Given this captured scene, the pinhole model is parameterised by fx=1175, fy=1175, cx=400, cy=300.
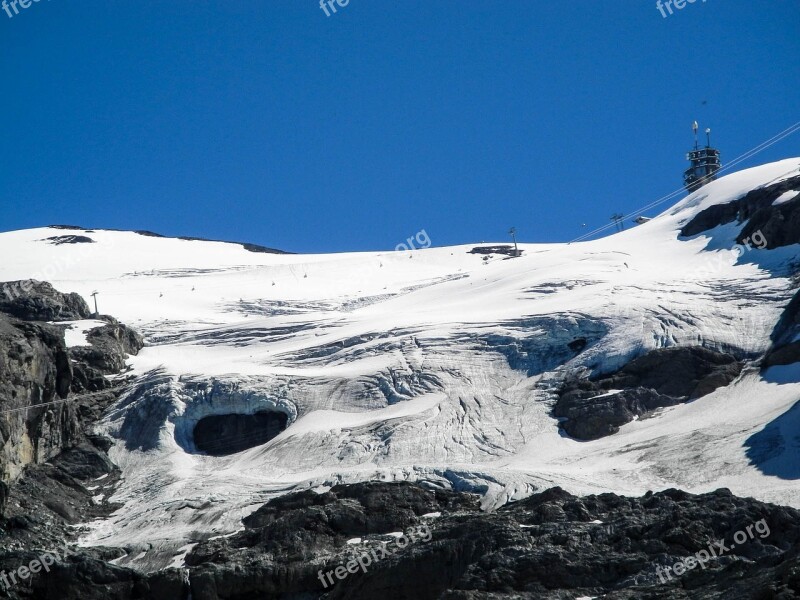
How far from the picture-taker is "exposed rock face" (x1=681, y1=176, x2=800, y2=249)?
79.1m

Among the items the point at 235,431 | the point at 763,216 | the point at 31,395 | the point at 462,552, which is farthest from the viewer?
the point at 763,216

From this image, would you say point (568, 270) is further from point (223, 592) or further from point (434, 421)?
point (223, 592)

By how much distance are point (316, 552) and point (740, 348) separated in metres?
30.1

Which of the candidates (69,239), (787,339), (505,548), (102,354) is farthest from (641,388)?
(69,239)

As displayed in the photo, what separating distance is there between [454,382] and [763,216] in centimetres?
3133

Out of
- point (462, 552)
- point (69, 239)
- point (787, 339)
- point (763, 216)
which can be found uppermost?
point (69, 239)

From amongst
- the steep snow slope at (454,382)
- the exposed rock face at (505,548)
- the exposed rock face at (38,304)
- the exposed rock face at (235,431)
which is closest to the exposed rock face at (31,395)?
the steep snow slope at (454,382)

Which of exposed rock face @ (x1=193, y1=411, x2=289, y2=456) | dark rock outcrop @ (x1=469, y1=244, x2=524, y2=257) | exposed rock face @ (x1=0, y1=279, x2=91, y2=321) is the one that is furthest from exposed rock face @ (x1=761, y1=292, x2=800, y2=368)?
dark rock outcrop @ (x1=469, y1=244, x2=524, y2=257)

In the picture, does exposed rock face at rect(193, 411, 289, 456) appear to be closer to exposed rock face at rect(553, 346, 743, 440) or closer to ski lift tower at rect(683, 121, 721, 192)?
exposed rock face at rect(553, 346, 743, 440)

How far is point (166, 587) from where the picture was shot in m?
42.8

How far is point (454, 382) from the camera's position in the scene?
64688 mm

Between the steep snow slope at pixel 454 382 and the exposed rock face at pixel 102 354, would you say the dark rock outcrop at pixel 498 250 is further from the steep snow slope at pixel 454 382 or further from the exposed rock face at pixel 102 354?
the exposed rock face at pixel 102 354

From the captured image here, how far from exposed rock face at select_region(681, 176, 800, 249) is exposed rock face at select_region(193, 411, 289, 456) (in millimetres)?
36579

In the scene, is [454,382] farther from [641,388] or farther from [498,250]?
[498,250]
